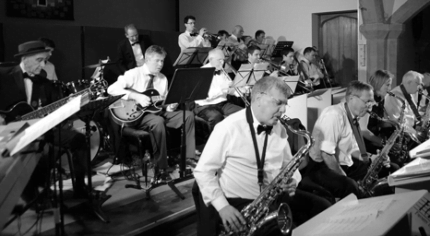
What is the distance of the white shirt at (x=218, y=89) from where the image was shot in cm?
629

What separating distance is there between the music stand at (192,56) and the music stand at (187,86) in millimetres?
1824

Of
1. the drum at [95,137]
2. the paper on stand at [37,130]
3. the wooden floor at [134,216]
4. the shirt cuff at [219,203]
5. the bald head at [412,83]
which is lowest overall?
the wooden floor at [134,216]

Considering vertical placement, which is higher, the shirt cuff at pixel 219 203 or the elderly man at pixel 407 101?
the elderly man at pixel 407 101

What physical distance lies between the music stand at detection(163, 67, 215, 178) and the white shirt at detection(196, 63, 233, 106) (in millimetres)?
1383

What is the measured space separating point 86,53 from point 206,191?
22.1 feet

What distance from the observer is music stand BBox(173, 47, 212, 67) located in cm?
657

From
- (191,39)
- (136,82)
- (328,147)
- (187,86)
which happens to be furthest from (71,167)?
(191,39)

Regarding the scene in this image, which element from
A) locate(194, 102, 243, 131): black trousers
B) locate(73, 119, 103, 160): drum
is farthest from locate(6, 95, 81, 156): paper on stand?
locate(194, 102, 243, 131): black trousers

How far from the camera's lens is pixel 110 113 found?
4.94 metres

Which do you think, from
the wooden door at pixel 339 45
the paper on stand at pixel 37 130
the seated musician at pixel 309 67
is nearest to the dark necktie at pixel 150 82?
the paper on stand at pixel 37 130

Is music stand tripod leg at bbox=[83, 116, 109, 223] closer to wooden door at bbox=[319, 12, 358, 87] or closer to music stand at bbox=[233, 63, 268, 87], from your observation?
music stand at bbox=[233, 63, 268, 87]

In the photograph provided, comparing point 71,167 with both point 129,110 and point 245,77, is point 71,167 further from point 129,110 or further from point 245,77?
point 245,77

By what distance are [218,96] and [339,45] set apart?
585 centimetres

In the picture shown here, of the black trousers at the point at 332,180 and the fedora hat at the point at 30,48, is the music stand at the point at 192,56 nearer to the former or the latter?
the fedora hat at the point at 30,48
